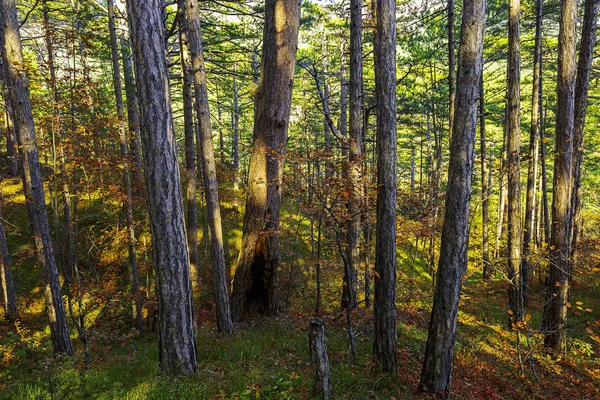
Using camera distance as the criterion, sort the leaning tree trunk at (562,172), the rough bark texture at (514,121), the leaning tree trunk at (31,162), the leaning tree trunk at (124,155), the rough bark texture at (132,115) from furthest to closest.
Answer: the rough bark texture at (132,115) < the leaning tree trunk at (124,155) < the rough bark texture at (514,121) < the leaning tree trunk at (562,172) < the leaning tree trunk at (31,162)

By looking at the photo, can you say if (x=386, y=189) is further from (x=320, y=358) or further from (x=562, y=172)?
(x=562, y=172)

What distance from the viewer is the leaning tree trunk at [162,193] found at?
13.7 feet

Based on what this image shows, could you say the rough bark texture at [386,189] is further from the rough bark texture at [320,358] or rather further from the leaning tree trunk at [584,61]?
the leaning tree trunk at [584,61]

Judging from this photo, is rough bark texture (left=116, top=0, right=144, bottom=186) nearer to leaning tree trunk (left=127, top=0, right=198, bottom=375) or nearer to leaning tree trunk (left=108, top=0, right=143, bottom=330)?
leaning tree trunk (left=108, top=0, right=143, bottom=330)

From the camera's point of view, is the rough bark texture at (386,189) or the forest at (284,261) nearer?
the forest at (284,261)

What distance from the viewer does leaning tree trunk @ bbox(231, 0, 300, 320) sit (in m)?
7.20

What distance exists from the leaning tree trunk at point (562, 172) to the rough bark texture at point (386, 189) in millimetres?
4495

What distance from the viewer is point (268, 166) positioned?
24.5 ft

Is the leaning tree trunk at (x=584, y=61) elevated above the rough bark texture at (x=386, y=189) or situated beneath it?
elevated above

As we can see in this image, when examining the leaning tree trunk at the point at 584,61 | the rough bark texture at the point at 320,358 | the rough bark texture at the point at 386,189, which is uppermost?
the leaning tree trunk at the point at 584,61

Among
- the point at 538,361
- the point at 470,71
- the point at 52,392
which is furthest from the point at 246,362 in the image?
the point at 538,361

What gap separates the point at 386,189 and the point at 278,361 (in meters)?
3.43

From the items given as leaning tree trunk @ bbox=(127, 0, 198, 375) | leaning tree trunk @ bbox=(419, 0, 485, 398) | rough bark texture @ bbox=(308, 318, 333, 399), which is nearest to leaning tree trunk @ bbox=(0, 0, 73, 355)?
leaning tree trunk @ bbox=(127, 0, 198, 375)

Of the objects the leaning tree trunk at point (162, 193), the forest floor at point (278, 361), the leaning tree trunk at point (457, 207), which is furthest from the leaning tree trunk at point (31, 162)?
the leaning tree trunk at point (457, 207)
